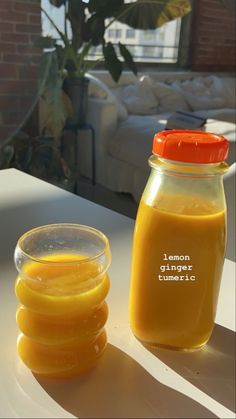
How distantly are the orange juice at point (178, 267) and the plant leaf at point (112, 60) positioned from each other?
2455 mm

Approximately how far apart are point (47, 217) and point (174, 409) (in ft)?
1.65

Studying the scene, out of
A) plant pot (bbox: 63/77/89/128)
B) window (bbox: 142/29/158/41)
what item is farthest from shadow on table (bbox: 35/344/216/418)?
window (bbox: 142/29/158/41)

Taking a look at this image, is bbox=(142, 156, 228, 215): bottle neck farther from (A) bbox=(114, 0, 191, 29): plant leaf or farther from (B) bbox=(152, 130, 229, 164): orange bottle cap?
(A) bbox=(114, 0, 191, 29): plant leaf

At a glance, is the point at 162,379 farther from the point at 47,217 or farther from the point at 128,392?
the point at 47,217

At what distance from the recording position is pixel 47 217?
0.87 m

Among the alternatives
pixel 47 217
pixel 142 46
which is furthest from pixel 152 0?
pixel 47 217

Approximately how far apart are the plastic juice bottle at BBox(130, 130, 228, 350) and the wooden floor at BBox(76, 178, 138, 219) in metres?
2.30

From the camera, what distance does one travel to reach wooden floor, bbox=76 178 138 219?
9.55 ft

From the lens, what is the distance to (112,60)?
9.14ft

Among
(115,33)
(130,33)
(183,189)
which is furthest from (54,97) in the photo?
(183,189)

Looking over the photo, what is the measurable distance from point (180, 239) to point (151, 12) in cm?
286

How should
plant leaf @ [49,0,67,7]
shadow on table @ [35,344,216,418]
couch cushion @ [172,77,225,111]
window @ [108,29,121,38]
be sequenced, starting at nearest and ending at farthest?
shadow on table @ [35,344,216,418], plant leaf @ [49,0,67,7], window @ [108,29,121,38], couch cushion @ [172,77,225,111]

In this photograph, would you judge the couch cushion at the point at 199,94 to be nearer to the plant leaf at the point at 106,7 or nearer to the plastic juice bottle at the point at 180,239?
the plant leaf at the point at 106,7

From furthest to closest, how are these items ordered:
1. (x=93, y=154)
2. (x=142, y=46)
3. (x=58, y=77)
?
(x=142, y=46) < (x=93, y=154) < (x=58, y=77)
